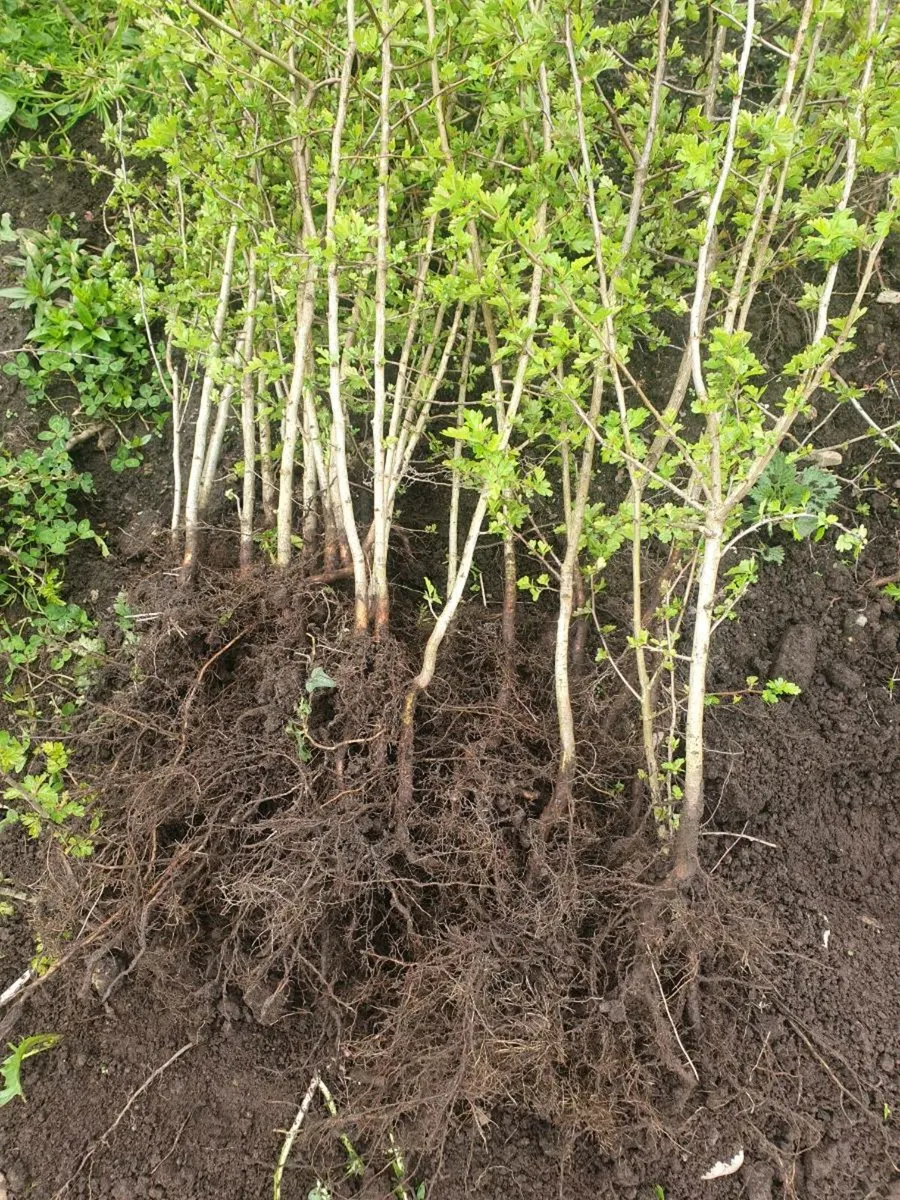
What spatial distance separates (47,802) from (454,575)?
1.14 metres

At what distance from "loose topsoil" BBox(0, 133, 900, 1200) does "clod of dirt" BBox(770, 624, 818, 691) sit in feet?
0.41

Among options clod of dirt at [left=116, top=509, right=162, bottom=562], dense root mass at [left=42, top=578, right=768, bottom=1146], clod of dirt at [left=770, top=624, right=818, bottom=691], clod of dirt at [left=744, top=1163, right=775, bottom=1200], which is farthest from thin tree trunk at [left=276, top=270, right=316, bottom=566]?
clod of dirt at [left=744, top=1163, right=775, bottom=1200]

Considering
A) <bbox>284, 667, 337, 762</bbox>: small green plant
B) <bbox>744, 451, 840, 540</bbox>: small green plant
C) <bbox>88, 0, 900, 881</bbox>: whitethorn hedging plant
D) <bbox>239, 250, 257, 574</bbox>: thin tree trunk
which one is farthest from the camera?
<bbox>744, 451, 840, 540</bbox>: small green plant

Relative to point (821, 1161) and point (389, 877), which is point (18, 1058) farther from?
point (821, 1161)

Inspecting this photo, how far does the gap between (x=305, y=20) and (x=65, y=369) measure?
4.36ft

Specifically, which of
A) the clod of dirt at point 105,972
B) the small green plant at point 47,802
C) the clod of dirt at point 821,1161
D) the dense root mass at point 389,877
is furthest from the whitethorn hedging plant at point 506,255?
the clod of dirt at point 105,972

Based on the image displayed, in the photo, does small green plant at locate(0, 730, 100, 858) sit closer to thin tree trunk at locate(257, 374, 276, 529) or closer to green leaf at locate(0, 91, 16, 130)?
thin tree trunk at locate(257, 374, 276, 529)

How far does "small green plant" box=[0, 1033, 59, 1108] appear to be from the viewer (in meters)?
1.88

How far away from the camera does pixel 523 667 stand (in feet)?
7.09

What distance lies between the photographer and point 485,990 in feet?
5.90

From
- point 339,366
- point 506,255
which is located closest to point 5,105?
point 339,366

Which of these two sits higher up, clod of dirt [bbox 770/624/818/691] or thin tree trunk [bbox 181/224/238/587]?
thin tree trunk [bbox 181/224/238/587]

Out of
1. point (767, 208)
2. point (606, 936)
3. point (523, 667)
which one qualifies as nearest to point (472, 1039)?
point (606, 936)

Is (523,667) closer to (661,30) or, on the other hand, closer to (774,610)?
(774,610)
